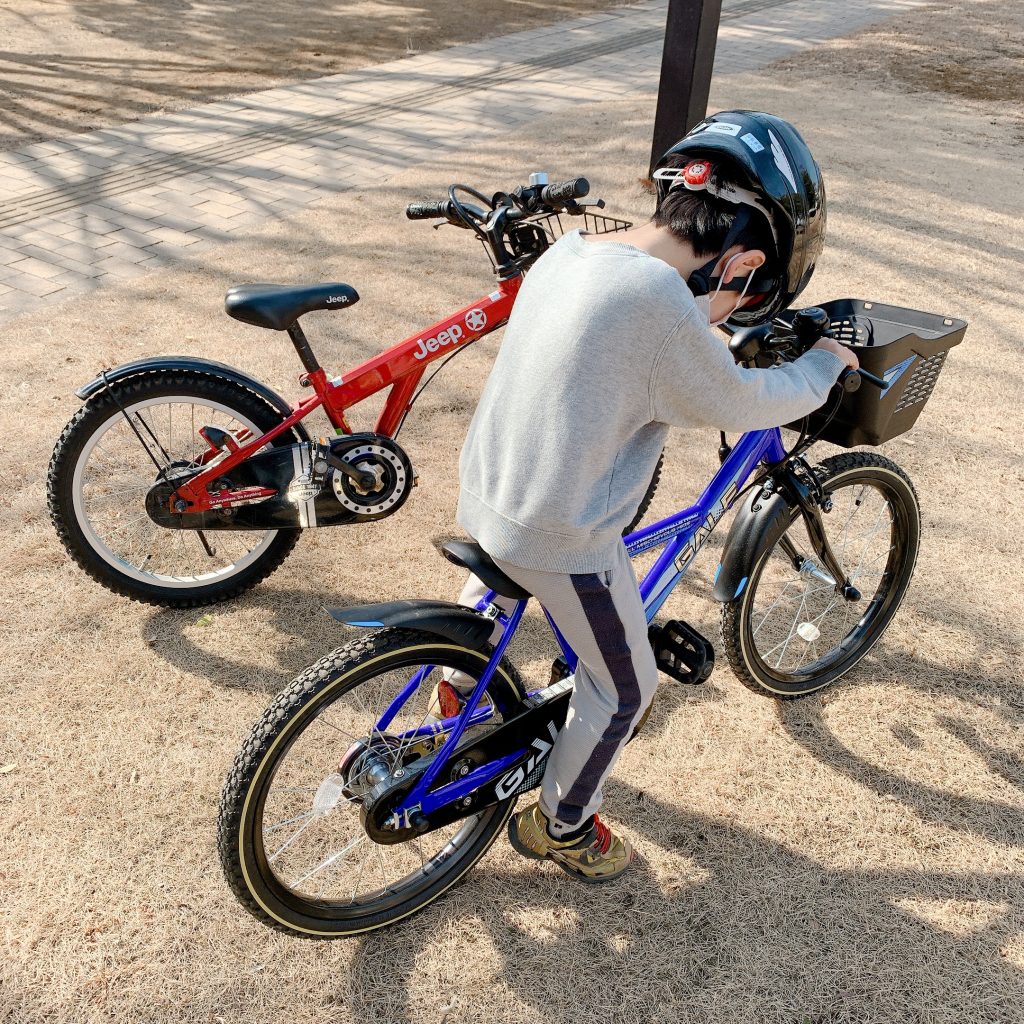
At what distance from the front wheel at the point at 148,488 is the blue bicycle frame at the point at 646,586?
4.27ft

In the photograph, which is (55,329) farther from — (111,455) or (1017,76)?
(1017,76)

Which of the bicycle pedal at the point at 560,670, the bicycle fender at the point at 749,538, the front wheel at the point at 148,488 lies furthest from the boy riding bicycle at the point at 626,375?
the front wheel at the point at 148,488

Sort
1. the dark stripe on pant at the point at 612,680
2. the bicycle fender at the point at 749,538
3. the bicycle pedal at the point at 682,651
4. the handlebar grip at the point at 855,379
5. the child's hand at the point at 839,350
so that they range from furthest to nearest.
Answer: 1. the bicycle fender at the point at 749,538
2. the bicycle pedal at the point at 682,651
3. the handlebar grip at the point at 855,379
4. the child's hand at the point at 839,350
5. the dark stripe on pant at the point at 612,680

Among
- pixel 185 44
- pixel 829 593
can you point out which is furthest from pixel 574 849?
pixel 185 44

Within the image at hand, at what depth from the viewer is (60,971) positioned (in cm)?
225

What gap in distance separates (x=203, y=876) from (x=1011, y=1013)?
2009 mm

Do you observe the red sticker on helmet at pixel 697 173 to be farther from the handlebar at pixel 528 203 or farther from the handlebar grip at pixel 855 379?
the handlebar at pixel 528 203

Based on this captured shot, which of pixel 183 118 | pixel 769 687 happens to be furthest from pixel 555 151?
pixel 769 687

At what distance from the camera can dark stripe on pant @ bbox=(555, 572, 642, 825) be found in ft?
6.55

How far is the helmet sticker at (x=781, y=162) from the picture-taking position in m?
1.89

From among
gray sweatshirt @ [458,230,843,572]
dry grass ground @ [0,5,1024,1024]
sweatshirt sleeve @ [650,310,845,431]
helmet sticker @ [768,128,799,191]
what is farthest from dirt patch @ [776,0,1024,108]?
gray sweatshirt @ [458,230,843,572]

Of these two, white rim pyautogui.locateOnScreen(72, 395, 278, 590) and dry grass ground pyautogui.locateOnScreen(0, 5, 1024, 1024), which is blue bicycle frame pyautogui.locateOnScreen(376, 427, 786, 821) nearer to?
dry grass ground pyautogui.locateOnScreen(0, 5, 1024, 1024)

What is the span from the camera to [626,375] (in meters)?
1.72

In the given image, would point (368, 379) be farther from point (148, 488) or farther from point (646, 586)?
point (646, 586)
